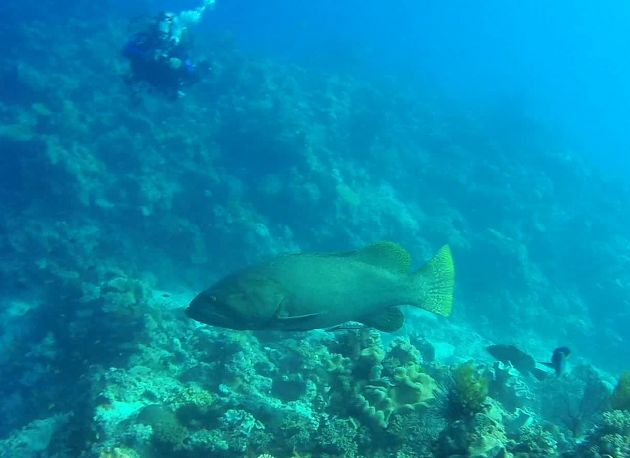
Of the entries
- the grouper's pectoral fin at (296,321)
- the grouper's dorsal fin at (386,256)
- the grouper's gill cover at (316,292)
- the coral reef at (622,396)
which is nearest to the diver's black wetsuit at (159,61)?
the grouper's dorsal fin at (386,256)

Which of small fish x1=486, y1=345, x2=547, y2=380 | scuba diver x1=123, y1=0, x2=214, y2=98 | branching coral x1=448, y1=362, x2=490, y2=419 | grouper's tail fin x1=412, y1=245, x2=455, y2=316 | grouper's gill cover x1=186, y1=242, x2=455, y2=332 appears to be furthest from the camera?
scuba diver x1=123, y1=0, x2=214, y2=98

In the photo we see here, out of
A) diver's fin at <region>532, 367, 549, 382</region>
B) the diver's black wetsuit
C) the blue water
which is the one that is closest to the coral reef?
the blue water

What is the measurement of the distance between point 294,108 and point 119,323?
660 inches

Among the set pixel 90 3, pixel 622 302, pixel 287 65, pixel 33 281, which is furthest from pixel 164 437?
pixel 90 3

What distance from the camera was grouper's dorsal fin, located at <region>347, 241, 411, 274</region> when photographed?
3809mm

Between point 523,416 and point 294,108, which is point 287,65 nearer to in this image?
point 294,108

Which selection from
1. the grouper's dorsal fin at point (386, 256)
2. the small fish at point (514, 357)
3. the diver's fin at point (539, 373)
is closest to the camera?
the grouper's dorsal fin at point (386, 256)

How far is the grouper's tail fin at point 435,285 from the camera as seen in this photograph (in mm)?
4109

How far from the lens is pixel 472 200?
74.6 feet

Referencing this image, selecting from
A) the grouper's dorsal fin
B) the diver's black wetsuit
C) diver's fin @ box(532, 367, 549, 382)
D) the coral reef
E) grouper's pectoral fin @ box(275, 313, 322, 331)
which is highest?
the diver's black wetsuit

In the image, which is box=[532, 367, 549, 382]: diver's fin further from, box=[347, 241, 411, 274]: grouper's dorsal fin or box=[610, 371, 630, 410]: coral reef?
box=[347, 241, 411, 274]: grouper's dorsal fin

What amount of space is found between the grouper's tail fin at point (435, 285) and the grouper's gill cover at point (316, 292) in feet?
0.06

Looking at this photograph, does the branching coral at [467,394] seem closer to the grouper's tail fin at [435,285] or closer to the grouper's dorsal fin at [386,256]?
the grouper's tail fin at [435,285]

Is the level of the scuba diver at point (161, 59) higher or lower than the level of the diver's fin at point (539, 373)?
higher
